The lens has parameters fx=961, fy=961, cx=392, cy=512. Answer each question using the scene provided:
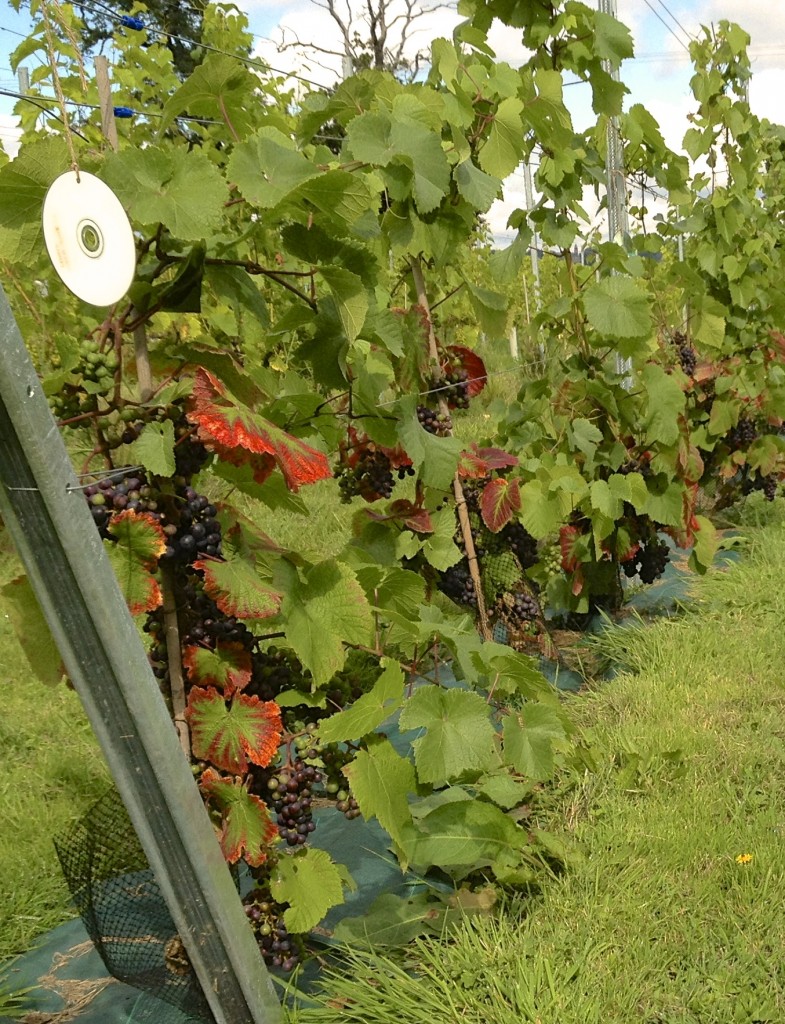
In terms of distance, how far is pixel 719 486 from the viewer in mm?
5117

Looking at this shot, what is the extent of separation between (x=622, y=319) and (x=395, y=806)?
1.83 metres

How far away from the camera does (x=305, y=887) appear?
1.58m

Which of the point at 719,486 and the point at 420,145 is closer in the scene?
the point at 420,145

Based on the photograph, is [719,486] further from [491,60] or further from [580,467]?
[491,60]

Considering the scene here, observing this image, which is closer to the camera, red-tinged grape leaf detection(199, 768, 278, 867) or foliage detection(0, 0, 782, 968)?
foliage detection(0, 0, 782, 968)

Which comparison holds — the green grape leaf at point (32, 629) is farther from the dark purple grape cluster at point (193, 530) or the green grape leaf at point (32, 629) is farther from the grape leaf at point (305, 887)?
the grape leaf at point (305, 887)

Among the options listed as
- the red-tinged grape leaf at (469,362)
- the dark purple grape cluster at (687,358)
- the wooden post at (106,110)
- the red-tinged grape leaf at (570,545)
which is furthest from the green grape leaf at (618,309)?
the wooden post at (106,110)

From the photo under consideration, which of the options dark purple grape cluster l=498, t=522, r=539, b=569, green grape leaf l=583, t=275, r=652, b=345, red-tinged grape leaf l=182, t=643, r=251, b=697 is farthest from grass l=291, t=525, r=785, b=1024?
green grape leaf l=583, t=275, r=652, b=345

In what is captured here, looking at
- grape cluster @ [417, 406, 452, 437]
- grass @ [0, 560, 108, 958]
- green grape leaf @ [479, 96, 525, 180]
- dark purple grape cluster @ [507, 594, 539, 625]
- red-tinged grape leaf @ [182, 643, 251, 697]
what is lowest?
grass @ [0, 560, 108, 958]

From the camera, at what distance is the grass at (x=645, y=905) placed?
1.67 meters

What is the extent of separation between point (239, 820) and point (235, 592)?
1.26 ft

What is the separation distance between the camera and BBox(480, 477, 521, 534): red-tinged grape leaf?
9.02 feet

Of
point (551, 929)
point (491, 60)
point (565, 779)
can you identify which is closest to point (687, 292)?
point (491, 60)

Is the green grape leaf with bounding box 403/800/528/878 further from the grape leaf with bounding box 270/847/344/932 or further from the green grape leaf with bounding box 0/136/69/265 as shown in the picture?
the green grape leaf with bounding box 0/136/69/265
